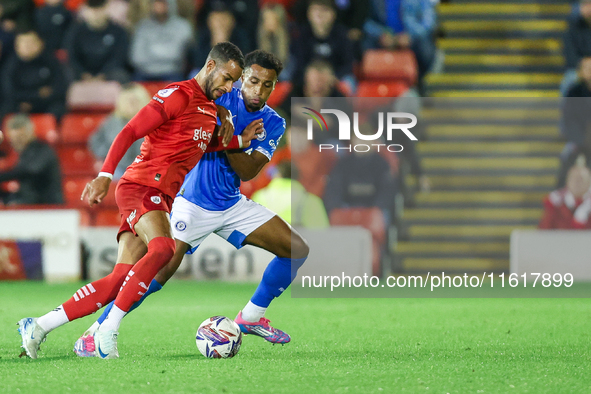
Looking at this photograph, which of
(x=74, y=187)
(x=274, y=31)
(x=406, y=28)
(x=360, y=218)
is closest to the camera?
(x=360, y=218)

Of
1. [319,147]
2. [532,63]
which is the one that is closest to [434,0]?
[532,63]

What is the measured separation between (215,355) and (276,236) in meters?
0.99

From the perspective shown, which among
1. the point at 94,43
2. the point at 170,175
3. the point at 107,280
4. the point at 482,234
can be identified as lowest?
the point at 482,234

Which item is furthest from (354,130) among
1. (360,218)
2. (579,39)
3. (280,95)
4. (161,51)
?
(579,39)

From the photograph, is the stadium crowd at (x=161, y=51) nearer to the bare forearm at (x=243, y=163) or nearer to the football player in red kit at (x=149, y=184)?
the bare forearm at (x=243, y=163)

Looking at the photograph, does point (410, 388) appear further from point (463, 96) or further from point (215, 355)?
point (463, 96)

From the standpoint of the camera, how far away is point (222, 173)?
5.69 metres

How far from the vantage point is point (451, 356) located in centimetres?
505

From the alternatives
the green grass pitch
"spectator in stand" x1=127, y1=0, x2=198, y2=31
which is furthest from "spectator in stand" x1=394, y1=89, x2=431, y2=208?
"spectator in stand" x1=127, y1=0, x2=198, y2=31

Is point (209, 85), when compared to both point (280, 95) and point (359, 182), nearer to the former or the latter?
point (359, 182)

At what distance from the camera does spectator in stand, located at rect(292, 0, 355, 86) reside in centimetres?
1225

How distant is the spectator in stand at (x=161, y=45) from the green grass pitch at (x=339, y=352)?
15.7 feet

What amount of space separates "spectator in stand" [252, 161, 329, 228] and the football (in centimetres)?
538

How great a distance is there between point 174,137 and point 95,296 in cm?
100
